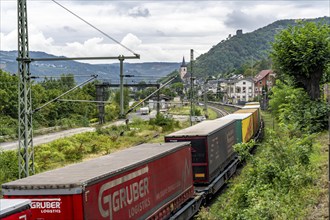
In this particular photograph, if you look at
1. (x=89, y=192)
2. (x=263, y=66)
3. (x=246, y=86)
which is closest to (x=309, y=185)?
(x=89, y=192)

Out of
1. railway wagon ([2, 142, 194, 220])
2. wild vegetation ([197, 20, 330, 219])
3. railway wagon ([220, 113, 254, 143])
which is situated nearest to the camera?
railway wagon ([2, 142, 194, 220])

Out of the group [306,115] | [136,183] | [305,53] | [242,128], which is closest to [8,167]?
[136,183]

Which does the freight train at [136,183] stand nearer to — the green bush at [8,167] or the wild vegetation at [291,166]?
the wild vegetation at [291,166]

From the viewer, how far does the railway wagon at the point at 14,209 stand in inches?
321

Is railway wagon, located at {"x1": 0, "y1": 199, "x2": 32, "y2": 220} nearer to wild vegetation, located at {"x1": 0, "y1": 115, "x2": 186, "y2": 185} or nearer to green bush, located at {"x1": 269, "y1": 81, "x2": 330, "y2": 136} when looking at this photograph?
wild vegetation, located at {"x1": 0, "y1": 115, "x2": 186, "y2": 185}

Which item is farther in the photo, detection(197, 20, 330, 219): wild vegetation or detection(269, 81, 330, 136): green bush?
detection(269, 81, 330, 136): green bush

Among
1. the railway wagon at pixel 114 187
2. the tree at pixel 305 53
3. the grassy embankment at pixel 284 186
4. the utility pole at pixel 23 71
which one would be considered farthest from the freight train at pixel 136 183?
the tree at pixel 305 53

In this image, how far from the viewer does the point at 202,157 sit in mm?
20656

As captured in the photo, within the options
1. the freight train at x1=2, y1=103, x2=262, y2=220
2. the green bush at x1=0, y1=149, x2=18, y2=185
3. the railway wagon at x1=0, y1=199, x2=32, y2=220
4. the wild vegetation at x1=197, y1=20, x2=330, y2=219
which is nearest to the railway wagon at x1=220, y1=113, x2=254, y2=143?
the wild vegetation at x1=197, y1=20, x2=330, y2=219

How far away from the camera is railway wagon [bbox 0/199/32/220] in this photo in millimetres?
8148

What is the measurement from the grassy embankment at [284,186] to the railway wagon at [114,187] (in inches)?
63.7

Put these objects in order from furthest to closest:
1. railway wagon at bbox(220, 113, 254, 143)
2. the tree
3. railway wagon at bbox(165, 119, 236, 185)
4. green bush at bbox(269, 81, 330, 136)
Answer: railway wagon at bbox(220, 113, 254, 143) → the tree → green bush at bbox(269, 81, 330, 136) → railway wagon at bbox(165, 119, 236, 185)

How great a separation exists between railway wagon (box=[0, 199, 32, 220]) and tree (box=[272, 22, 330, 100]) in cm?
1828

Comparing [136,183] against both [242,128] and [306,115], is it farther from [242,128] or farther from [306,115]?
[242,128]
